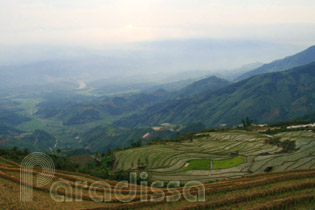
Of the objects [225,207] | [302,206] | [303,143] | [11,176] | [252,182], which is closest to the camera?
[302,206]

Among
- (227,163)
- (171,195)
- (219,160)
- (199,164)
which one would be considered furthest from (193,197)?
(219,160)

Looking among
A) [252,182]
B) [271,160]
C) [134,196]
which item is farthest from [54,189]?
[271,160]

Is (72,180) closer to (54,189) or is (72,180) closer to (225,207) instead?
(54,189)

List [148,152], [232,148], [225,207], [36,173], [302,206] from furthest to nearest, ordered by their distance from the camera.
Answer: [148,152]
[232,148]
[36,173]
[225,207]
[302,206]

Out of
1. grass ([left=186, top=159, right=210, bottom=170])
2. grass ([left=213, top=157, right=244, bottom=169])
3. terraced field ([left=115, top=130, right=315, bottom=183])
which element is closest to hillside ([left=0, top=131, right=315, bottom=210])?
terraced field ([left=115, top=130, right=315, bottom=183])

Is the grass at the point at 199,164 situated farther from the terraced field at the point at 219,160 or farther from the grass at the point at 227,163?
the grass at the point at 227,163

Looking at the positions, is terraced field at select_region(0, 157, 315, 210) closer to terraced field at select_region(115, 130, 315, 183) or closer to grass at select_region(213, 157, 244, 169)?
terraced field at select_region(115, 130, 315, 183)

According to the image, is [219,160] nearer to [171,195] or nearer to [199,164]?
[199,164]
